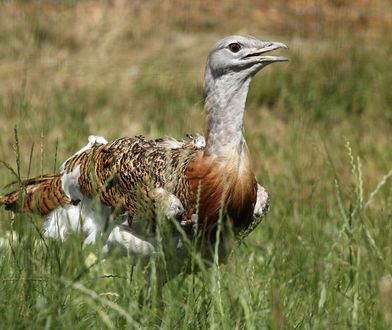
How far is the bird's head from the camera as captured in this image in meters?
4.04

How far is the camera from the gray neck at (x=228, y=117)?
4016 millimetres

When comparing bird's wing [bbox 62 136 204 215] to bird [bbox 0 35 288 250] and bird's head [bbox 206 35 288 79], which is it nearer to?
bird [bbox 0 35 288 250]

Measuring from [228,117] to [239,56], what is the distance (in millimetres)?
238

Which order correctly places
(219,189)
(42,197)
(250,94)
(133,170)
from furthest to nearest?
(250,94), (42,197), (133,170), (219,189)

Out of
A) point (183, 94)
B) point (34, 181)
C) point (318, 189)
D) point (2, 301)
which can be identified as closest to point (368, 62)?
point (183, 94)

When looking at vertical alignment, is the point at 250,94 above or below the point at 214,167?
below

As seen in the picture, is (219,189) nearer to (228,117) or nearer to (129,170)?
(228,117)

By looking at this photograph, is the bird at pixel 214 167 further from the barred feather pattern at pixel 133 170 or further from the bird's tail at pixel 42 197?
the bird's tail at pixel 42 197

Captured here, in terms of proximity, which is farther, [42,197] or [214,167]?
[42,197]

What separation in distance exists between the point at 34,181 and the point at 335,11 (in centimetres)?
550

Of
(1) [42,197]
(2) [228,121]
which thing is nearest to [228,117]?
(2) [228,121]

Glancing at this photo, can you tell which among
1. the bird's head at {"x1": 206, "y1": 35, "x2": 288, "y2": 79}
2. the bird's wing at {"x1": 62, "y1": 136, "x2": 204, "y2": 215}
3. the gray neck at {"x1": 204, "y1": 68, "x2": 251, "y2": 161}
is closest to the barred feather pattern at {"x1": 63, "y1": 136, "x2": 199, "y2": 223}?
the bird's wing at {"x1": 62, "y1": 136, "x2": 204, "y2": 215}

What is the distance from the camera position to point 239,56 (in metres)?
4.05

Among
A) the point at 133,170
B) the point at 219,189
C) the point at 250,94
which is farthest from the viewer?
the point at 250,94
